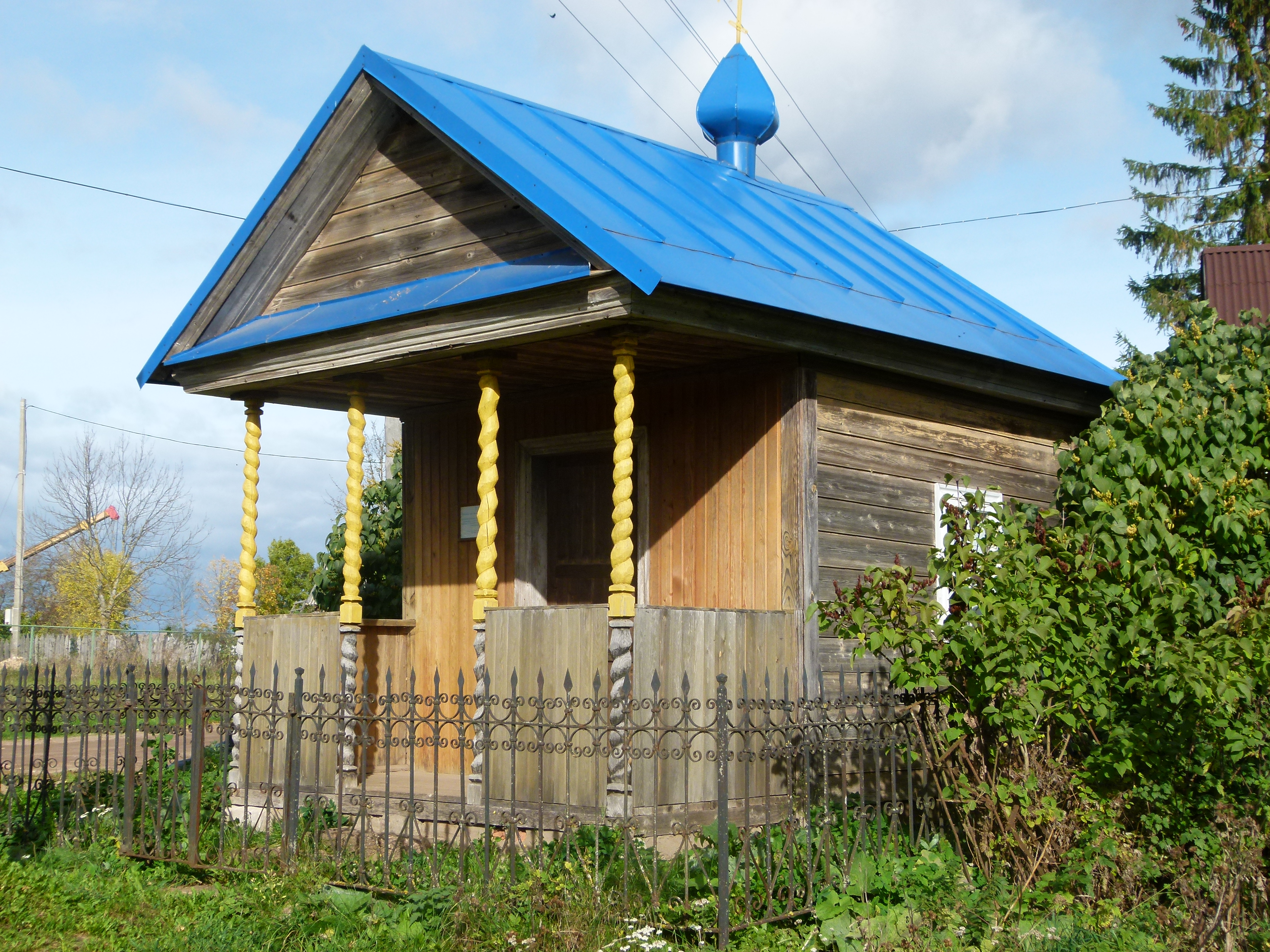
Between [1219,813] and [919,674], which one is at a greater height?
[919,674]

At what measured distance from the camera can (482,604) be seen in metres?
8.16

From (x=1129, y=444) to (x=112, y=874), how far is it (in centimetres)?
681

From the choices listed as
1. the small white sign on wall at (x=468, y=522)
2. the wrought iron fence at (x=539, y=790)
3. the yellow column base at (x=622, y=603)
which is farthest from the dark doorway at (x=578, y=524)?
the yellow column base at (x=622, y=603)

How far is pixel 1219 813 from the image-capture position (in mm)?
6262

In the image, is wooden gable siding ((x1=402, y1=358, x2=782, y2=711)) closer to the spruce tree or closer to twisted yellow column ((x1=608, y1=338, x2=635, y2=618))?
twisted yellow column ((x1=608, y1=338, x2=635, y2=618))

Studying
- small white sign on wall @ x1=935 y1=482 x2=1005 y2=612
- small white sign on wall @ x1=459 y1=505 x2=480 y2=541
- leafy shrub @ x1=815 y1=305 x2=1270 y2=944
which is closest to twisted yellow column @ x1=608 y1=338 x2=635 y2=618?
leafy shrub @ x1=815 y1=305 x2=1270 y2=944

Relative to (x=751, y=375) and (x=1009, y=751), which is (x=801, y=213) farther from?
(x=1009, y=751)

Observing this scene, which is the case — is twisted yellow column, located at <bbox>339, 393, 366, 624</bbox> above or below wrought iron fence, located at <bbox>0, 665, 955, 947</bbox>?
above

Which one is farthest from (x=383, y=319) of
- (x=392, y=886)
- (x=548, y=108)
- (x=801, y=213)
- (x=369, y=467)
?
(x=369, y=467)

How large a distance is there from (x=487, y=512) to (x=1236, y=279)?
30.2ft

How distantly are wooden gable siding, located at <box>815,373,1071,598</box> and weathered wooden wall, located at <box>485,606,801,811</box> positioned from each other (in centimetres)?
95

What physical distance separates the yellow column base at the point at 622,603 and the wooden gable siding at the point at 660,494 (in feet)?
4.96

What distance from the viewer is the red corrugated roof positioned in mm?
13117

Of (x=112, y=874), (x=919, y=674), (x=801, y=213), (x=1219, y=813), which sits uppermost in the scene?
(x=801, y=213)
